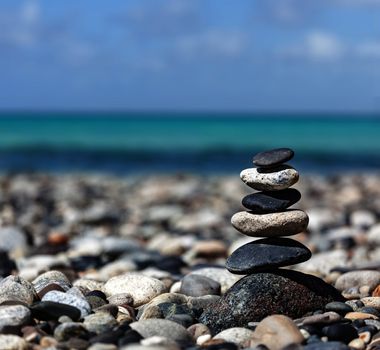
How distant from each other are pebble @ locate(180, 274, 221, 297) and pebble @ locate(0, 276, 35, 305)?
1.20 m

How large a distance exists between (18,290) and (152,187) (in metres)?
12.1

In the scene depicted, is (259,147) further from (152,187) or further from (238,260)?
(238,260)

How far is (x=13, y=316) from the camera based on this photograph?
4324 millimetres

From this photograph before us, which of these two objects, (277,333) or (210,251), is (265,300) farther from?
(210,251)

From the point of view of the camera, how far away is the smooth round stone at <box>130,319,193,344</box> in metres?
4.27

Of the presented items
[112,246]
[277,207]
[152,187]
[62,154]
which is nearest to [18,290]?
[277,207]

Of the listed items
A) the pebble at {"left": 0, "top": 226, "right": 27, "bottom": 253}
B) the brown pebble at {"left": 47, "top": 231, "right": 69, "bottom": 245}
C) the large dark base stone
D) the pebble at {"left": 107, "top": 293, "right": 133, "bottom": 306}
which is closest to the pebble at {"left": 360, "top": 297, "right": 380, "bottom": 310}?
the large dark base stone

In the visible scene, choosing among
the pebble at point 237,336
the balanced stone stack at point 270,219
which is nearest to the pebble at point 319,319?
the pebble at point 237,336

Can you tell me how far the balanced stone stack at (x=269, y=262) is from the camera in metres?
4.68

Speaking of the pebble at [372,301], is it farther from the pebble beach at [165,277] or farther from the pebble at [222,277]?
the pebble at [222,277]

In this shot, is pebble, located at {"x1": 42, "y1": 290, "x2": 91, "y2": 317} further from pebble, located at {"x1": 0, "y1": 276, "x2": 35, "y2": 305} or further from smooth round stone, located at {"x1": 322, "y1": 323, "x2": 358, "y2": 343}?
smooth round stone, located at {"x1": 322, "y1": 323, "x2": 358, "y2": 343}

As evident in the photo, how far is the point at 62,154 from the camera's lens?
32.2 meters

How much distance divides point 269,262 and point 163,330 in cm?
84

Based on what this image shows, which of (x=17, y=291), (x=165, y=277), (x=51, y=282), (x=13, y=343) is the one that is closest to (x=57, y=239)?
(x=165, y=277)
